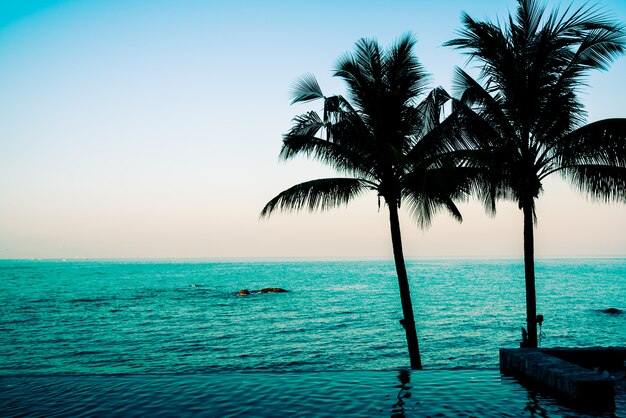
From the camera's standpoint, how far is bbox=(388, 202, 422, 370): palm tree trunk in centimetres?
1326

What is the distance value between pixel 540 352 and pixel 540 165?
5.10 metres

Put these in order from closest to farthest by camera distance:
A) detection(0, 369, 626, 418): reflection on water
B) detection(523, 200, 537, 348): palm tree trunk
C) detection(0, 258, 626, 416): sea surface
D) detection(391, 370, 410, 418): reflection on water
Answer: detection(391, 370, 410, 418): reflection on water → detection(0, 369, 626, 418): reflection on water → detection(0, 258, 626, 416): sea surface → detection(523, 200, 537, 348): palm tree trunk

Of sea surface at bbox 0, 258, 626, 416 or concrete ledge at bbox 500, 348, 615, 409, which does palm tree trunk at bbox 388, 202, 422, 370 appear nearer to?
sea surface at bbox 0, 258, 626, 416

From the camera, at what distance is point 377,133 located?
13.3 metres

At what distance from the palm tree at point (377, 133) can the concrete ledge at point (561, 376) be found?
2.97 metres

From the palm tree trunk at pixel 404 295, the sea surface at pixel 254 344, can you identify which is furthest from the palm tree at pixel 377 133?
the sea surface at pixel 254 344

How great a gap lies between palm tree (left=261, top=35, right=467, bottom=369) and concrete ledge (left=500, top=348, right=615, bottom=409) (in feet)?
9.73

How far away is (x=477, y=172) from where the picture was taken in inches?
501

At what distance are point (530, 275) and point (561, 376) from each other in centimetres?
395

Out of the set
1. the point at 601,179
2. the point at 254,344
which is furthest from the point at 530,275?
the point at 254,344

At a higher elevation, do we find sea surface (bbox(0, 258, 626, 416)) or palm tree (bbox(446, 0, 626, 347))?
palm tree (bbox(446, 0, 626, 347))

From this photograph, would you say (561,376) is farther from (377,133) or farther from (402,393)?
(377,133)

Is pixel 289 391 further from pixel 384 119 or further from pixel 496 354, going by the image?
pixel 496 354

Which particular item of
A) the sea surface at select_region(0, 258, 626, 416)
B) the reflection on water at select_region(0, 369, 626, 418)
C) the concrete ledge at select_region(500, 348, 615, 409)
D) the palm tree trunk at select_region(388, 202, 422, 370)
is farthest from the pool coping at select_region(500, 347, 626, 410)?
the palm tree trunk at select_region(388, 202, 422, 370)
